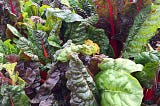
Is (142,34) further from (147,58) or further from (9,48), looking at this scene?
(9,48)

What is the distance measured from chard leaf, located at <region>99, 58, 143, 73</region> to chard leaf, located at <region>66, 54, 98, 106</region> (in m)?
0.09

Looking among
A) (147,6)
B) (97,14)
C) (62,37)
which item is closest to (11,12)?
(62,37)

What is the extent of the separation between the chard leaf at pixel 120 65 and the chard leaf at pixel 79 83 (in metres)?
0.09

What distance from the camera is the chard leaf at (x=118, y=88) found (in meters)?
1.20

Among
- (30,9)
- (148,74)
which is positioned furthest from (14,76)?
(30,9)

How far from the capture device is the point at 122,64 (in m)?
1.32

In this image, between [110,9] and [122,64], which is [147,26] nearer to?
[110,9]

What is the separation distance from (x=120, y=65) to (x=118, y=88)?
0.35 ft

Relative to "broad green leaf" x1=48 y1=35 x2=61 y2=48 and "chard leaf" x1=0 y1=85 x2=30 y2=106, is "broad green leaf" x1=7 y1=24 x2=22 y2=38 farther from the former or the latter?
"chard leaf" x1=0 y1=85 x2=30 y2=106

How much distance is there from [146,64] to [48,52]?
1.76 feet

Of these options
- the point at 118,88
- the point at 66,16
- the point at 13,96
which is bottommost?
the point at 13,96

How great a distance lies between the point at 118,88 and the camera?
1.27m

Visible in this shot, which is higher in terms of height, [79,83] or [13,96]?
[79,83]

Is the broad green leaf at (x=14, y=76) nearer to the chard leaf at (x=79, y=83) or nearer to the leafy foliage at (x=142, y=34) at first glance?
the chard leaf at (x=79, y=83)
